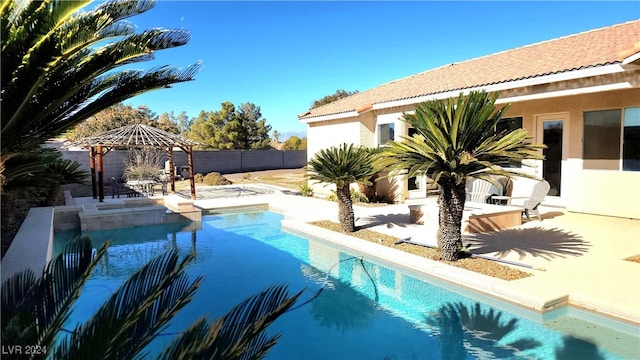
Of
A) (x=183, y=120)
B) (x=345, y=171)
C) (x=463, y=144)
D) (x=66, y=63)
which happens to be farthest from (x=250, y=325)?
(x=183, y=120)

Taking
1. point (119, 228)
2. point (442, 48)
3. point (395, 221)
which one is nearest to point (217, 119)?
point (442, 48)

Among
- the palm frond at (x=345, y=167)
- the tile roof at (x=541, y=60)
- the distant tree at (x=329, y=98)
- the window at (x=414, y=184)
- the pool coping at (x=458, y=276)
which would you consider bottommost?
the pool coping at (x=458, y=276)

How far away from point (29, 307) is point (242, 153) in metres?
40.5

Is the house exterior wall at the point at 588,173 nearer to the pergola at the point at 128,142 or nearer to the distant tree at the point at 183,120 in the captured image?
the pergola at the point at 128,142

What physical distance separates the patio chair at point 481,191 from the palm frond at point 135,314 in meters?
13.3

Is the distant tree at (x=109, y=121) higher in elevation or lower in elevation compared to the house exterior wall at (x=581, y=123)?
higher

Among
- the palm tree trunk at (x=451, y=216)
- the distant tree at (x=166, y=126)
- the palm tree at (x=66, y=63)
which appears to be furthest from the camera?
the distant tree at (x=166, y=126)

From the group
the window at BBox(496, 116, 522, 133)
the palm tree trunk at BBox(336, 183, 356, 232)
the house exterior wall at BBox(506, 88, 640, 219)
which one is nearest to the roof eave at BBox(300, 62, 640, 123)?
the house exterior wall at BBox(506, 88, 640, 219)

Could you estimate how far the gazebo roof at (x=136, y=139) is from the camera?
20469 millimetres

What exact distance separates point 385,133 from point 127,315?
17074mm

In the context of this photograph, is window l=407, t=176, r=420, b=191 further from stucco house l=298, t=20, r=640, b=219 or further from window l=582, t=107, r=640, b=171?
window l=582, t=107, r=640, b=171

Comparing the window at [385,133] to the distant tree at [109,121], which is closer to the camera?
the window at [385,133]

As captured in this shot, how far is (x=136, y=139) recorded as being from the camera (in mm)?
21219

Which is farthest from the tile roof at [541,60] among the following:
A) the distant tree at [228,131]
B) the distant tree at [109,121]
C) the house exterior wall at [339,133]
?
the distant tree at [109,121]
